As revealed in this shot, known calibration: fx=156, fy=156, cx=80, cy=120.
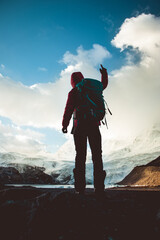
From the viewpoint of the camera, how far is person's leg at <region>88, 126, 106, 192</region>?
3092 millimetres

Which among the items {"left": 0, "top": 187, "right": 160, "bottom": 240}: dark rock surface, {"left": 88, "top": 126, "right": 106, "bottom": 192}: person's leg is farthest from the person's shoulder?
{"left": 0, "top": 187, "right": 160, "bottom": 240}: dark rock surface

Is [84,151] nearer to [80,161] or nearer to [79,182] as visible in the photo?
[80,161]

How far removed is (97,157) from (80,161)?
38cm

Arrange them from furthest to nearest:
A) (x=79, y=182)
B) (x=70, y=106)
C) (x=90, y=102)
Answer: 1. (x=70, y=106)
2. (x=90, y=102)
3. (x=79, y=182)

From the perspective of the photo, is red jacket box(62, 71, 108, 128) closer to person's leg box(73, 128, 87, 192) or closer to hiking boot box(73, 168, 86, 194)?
person's leg box(73, 128, 87, 192)

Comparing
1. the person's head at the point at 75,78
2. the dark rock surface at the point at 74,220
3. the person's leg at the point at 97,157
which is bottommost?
the dark rock surface at the point at 74,220

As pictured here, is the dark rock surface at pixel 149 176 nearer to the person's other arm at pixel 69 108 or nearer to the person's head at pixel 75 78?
the person's other arm at pixel 69 108

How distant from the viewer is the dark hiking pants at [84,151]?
10.6ft

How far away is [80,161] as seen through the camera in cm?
335

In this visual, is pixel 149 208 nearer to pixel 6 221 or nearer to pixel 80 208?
pixel 80 208

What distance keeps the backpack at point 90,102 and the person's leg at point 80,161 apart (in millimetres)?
417

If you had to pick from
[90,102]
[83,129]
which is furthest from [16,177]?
[90,102]

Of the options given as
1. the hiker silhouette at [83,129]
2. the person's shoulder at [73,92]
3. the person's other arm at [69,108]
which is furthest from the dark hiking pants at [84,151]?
the person's shoulder at [73,92]

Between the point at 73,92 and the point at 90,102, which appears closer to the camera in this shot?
the point at 90,102
